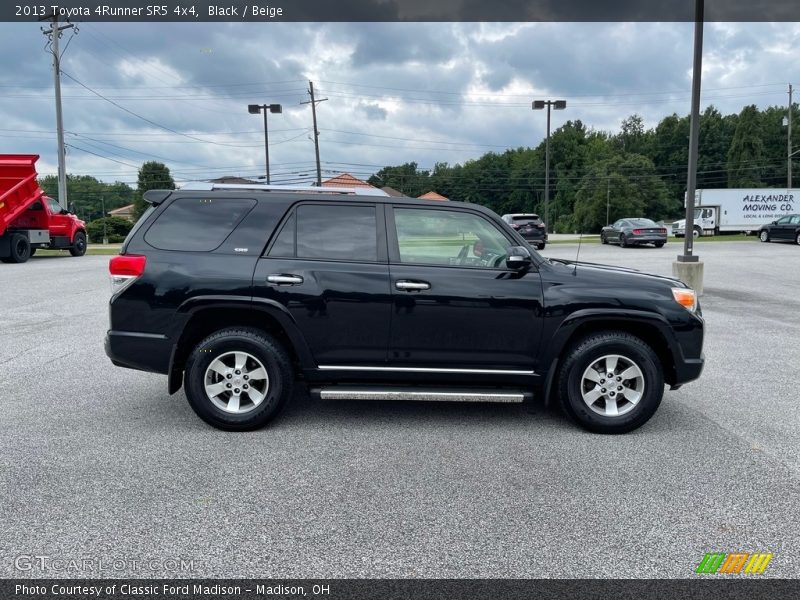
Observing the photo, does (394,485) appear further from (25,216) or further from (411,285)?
(25,216)

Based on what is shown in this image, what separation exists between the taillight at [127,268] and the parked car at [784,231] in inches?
1388

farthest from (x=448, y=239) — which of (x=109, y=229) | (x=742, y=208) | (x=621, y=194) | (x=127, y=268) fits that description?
(x=621, y=194)

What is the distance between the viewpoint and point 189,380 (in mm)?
4793

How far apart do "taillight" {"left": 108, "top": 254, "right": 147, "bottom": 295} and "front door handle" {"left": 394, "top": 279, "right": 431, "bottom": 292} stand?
78.0 inches

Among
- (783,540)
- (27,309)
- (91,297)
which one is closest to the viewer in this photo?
(783,540)

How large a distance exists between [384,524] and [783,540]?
207cm

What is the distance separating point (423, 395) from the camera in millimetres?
4738

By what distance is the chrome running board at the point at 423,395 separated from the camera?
186 inches

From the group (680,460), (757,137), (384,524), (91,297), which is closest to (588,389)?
(680,460)

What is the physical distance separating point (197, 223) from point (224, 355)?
1083 millimetres

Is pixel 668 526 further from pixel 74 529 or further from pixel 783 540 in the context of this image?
pixel 74 529

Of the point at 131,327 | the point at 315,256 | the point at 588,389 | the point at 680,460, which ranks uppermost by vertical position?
the point at 315,256

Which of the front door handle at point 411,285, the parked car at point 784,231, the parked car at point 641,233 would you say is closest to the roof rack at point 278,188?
the front door handle at point 411,285

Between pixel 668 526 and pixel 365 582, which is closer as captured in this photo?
pixel 365 582
